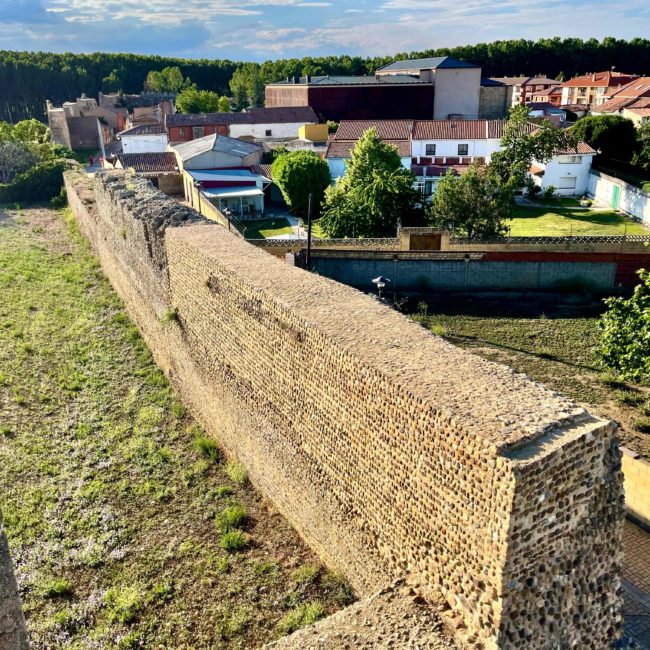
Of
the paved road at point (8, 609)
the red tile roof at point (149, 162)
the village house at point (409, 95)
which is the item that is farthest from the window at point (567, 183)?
the paved road at point (8, 609)

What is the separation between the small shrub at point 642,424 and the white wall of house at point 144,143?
1616 inches

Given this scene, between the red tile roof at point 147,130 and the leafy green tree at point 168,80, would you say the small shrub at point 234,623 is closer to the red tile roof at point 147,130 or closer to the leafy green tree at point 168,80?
the red tile roof at point 147,130

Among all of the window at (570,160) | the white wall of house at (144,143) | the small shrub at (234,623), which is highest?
the white wall of house at (144,143)

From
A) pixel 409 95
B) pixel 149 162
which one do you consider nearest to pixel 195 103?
pixel 409 95

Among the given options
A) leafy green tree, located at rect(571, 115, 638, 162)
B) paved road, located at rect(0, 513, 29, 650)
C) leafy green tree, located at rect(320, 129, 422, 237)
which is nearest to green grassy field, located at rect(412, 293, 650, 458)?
leafy green tree, located at rect(320, 129, 422, 237)

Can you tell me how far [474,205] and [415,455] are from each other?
766 inches

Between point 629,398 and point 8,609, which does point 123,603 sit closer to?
point 8,609

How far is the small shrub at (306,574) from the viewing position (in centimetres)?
860

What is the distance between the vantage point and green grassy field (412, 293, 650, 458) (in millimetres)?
14258

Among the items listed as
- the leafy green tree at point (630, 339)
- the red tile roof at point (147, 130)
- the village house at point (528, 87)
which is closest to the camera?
the leafy green tree at point (630, 339)

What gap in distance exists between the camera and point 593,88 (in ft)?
229

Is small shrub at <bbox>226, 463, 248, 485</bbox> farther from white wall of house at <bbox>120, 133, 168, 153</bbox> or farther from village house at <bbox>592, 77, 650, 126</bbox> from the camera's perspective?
village house at <bbox>592, 77, 650, 126</bbox>

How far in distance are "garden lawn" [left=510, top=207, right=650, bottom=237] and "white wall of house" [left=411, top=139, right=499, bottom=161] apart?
16.1 ft

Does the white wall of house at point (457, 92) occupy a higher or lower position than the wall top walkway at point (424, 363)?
higher
